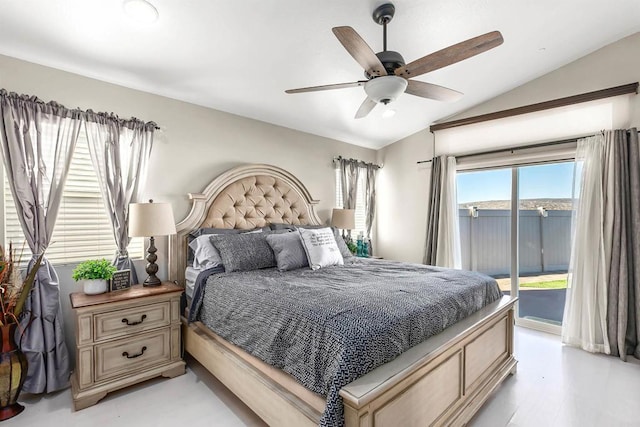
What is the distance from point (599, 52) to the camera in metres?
3.02

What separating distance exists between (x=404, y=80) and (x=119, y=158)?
2266 millimetres

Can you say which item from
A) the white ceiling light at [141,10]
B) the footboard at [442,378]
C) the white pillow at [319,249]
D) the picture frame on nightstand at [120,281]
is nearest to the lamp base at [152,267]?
the picture frame on nightstand at [120,281]

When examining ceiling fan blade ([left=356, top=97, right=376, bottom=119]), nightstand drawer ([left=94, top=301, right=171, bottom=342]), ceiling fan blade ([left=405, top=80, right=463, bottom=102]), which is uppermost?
ceiling fan blade ([left=405, top=80, right=463, bottom=102])

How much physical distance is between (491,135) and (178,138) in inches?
139

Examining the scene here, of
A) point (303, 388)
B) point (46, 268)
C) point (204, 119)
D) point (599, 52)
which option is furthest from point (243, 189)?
point (599, 52)

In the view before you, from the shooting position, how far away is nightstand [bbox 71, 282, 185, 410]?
79.8 inches

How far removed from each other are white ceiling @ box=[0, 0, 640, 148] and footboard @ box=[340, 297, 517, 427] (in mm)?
2158

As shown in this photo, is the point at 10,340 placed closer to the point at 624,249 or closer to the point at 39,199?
the point at 39,199

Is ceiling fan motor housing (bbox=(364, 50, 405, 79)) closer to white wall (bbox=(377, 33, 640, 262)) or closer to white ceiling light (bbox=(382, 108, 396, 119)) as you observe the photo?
white ceiling light (bbox=(382, 108, 396, 119))

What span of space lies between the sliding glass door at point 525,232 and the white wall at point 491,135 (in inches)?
15.6

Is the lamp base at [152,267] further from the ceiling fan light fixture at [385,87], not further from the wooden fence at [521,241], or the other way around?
the wooden fence at [521,241]

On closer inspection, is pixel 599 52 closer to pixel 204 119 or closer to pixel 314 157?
pixel 314 157

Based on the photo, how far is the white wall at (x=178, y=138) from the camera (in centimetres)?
230

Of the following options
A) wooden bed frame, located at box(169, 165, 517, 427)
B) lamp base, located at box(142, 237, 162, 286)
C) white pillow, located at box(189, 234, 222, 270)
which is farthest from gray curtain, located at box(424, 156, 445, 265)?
lamp base, located at box(142, 237, 162, 286)
